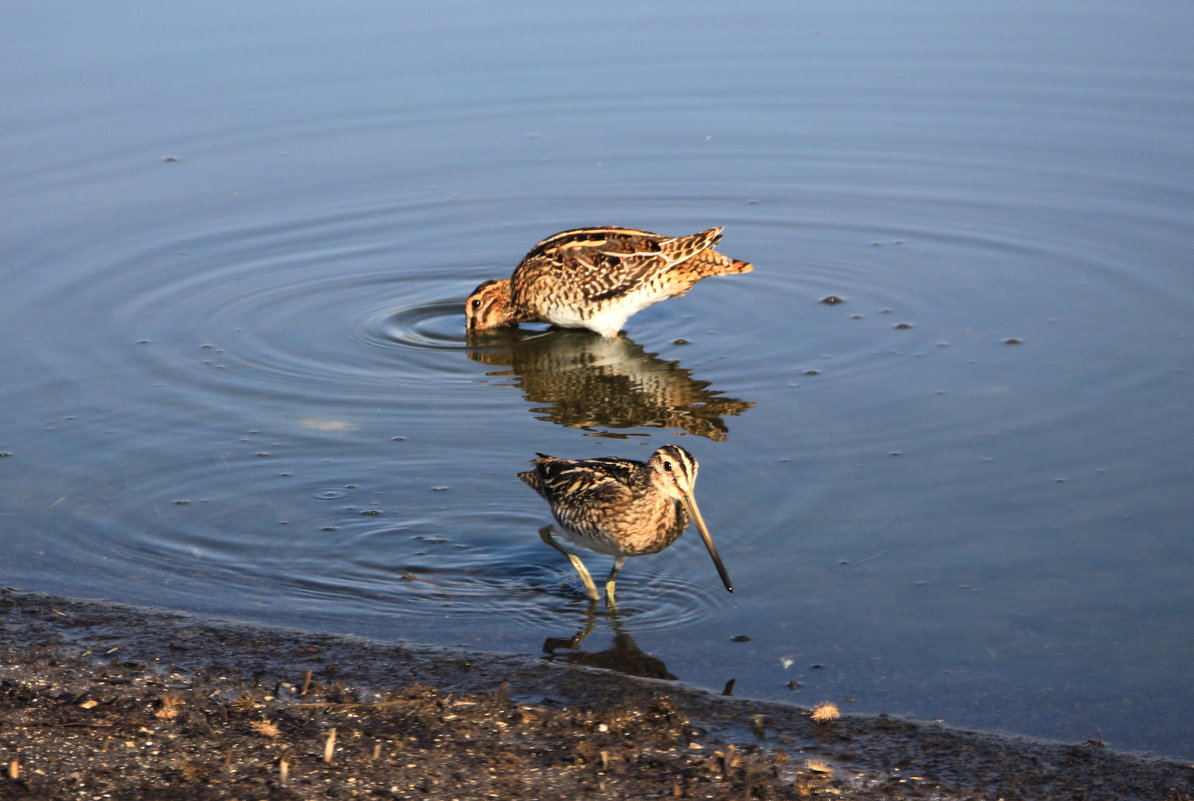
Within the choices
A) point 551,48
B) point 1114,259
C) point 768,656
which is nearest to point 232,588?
point 768,656

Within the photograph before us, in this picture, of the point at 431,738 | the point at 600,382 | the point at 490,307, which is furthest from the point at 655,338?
the point at 431,738

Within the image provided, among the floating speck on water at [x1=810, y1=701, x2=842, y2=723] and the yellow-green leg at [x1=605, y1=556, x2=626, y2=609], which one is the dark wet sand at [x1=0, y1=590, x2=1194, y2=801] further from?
the yellow-green leg at [x1=605, y1=556, x2=626, y2=609]

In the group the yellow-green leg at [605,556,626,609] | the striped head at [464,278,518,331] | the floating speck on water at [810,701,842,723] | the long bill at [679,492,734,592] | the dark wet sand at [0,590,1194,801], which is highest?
the striped head at [464,278,518,331]

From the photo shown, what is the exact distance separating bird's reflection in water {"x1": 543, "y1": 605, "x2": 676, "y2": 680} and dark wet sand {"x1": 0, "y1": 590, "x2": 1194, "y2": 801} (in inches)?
5.3

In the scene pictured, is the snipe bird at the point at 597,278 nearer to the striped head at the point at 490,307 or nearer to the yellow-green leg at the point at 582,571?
the striped head at the point at 490,307

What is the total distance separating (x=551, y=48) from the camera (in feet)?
56.0

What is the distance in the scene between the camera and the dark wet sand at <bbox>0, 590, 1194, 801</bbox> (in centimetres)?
573

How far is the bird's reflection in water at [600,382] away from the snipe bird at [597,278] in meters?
0.19

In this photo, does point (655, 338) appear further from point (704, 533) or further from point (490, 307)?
point (704, 533)

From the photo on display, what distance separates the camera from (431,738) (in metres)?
6.11

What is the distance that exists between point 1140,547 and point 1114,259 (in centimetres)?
442

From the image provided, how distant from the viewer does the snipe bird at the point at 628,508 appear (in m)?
7.18

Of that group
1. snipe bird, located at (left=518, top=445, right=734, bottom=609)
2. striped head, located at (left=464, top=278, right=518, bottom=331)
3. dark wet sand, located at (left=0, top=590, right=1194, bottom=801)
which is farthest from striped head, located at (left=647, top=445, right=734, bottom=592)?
striped head, located at (left=464, top=278, right=518, bottom=331)

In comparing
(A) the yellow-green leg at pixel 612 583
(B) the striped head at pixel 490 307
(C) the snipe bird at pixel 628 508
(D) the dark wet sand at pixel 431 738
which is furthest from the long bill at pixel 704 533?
(B) the striped head at pixel 490 307
